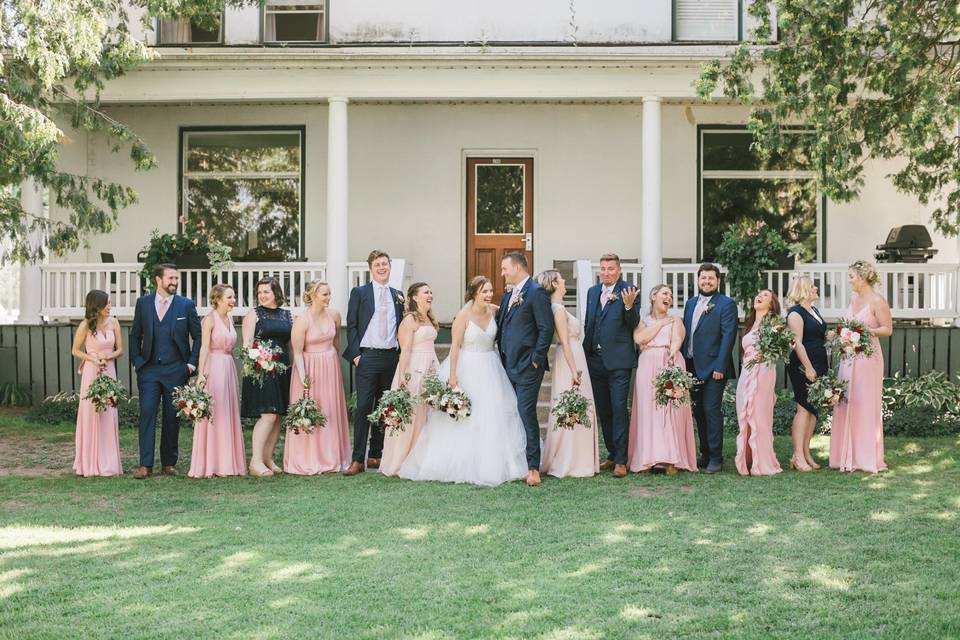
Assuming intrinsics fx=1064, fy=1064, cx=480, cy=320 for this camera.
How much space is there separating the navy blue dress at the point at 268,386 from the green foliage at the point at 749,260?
6099mm

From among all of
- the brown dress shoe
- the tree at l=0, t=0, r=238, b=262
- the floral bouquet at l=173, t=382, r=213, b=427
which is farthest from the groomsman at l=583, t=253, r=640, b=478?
the tree at l=0, t=0, r=238, b=262

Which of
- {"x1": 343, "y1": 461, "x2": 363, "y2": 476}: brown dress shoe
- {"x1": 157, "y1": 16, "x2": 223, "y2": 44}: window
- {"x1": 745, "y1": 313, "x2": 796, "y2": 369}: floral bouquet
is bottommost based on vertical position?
{"x1": 343, "y1": 461, "x2": 363, "y2": 476}: brown dress shoe

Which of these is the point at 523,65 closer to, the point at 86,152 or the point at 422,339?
the point at 422,339

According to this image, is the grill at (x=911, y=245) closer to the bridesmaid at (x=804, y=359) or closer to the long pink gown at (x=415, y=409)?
the bridesmaid at (x=804, y=359)

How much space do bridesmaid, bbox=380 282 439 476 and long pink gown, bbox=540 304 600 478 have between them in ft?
3.56

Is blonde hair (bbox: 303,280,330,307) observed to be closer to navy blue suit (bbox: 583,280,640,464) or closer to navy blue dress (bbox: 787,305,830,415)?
navy blue suit (bbox: 583,280,640,464)

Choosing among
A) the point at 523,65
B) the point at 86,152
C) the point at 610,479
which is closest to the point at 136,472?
the point at 610,479

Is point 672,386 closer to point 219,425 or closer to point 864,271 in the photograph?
point 864,271

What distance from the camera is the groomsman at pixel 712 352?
909 cm

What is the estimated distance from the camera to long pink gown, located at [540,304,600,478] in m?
8.99

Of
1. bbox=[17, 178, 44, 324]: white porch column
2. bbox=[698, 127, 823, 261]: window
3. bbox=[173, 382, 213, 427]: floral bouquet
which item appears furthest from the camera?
bbox=[698, 127, 823, 261]: window

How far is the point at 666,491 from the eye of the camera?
827 centimetres

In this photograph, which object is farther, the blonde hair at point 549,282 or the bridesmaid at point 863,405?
the bridesmaid at point 863,405

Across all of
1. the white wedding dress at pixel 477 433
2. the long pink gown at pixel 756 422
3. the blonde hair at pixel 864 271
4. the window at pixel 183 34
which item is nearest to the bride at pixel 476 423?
the white wedding dress at pixel 477 433
